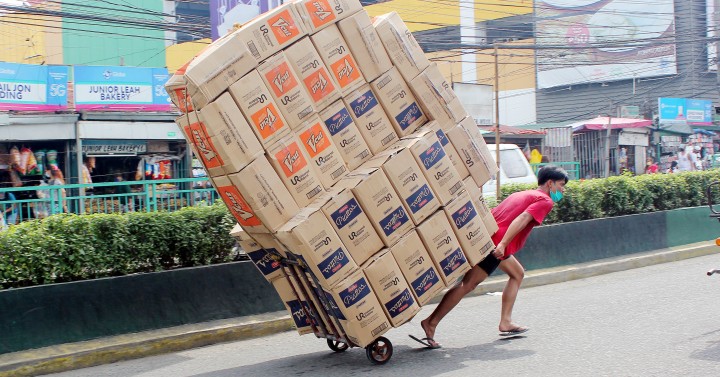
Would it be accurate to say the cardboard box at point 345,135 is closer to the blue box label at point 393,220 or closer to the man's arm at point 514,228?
the blue box label at point 393,220

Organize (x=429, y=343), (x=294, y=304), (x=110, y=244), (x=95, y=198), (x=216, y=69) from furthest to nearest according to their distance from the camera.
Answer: (x=95, y=198) → (x=110, y=244) → (x=429, y=343) → (x=294, y=304) → (x=216, y=69)

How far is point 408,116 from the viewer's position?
624 cm

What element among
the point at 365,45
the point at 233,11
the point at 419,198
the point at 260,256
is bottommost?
the point at 260,256

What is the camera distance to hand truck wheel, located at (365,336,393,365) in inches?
244

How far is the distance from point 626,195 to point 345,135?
7.99 meters

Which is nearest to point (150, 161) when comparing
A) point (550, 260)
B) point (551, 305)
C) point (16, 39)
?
point (550, 260)

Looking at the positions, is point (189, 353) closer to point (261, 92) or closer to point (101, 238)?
point (101, 238)

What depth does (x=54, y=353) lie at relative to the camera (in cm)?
687

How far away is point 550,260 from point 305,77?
644 centimetres

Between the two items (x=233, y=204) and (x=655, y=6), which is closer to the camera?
(x=233, y=204)

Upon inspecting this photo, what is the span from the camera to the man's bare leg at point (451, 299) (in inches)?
268

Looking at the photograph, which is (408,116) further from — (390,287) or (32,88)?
(32,88)

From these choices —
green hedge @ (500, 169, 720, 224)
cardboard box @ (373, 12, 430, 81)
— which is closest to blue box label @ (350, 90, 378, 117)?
cardboard box @ (373, 12, 430, 81)

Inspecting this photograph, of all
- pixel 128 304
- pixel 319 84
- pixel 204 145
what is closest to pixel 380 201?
pixel 319 84
